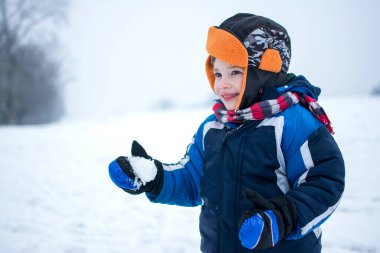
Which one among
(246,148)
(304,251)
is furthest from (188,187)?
(304,251)

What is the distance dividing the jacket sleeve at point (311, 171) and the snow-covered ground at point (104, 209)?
1.49 metres

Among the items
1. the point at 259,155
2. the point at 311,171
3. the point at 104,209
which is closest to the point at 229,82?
the point at 259,155

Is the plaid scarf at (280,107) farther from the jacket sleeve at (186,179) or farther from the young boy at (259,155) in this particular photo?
the jacket sleeve at (186,179)

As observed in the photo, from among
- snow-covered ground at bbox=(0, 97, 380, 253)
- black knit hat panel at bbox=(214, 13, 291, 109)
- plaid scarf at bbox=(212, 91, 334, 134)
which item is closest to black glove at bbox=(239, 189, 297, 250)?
plaid scarf at bbox=(212, 91, 334, 134)

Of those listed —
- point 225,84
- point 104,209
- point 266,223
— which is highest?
point 225,84

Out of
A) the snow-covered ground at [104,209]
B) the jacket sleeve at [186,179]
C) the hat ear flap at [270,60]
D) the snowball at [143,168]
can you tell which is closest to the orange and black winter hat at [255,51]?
the hat ear flap at [270,60]

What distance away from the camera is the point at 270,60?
1187mm

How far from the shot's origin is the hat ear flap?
1185mm

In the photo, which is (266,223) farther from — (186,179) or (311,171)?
(186,179)

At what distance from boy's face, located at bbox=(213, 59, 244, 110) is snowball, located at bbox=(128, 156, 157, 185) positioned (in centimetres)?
53

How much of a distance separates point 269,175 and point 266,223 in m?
0.30

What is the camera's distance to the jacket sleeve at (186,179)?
4.74 ft

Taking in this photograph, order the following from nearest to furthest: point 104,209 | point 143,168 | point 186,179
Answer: point 143,168 → point 186,179 → point 104,209

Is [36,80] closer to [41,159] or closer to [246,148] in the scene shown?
[41,159]
